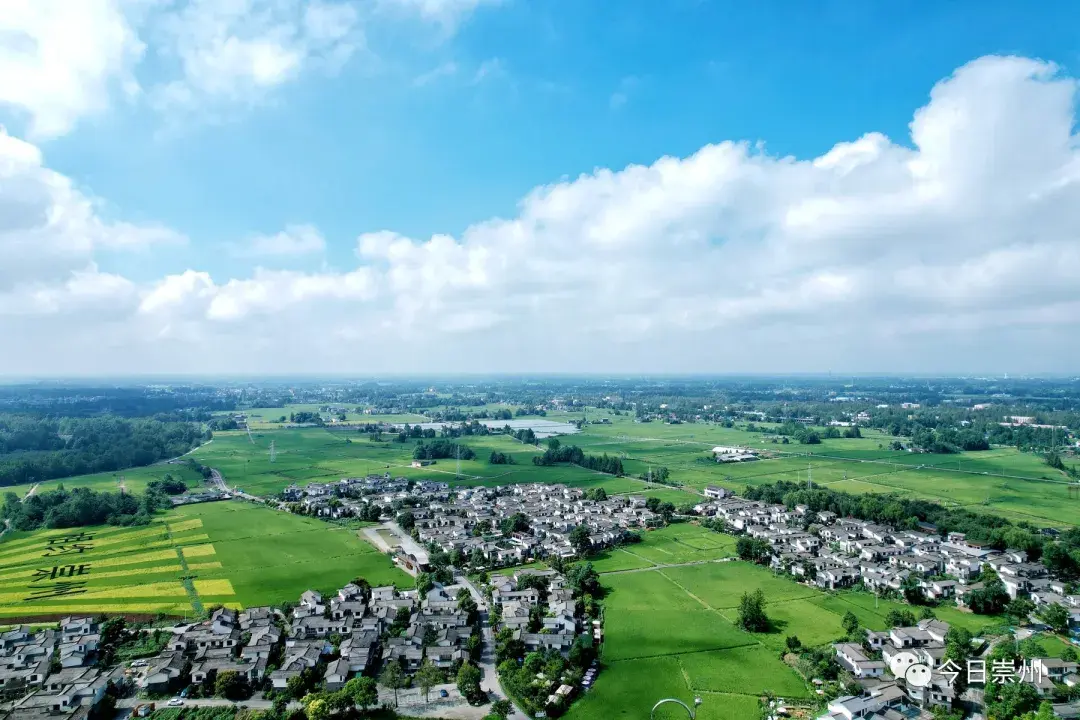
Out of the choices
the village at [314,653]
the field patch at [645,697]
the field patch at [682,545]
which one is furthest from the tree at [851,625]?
the field patch at [682,545]

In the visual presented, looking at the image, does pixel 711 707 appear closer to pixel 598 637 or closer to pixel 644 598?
pixel 598 637

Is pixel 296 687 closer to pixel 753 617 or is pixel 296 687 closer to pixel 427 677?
pixel 427 677

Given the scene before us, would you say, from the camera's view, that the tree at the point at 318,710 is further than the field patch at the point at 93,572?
No

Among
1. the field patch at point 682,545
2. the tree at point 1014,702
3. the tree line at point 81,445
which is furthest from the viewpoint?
the tree line at point 81,445

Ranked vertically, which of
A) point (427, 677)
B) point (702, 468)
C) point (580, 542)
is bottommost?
point (427, 677)

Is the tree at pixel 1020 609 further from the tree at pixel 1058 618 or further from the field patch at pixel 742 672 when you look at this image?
the field patch at pixel 742 672

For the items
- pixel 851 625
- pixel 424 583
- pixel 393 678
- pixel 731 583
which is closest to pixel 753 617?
pixel 851 625
